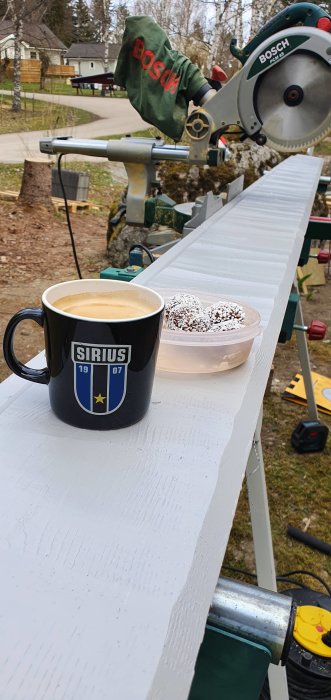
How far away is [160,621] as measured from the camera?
1.21 feet

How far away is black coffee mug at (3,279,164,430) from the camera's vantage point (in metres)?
0.51

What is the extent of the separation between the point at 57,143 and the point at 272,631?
166 centimetres

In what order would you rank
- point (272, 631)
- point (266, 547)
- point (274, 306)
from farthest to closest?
point (266, 547), point (274, 306), point (272, 631)

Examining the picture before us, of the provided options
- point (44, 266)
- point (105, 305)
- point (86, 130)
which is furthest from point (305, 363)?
point (86, 130)

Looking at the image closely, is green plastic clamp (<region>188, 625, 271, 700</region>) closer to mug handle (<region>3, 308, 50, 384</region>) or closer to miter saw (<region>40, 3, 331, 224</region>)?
mug handle (<region>3, 308, 50, 384</region>)

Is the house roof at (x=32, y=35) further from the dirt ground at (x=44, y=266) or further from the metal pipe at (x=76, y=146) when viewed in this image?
the metal pipe at (x=76, y=146)

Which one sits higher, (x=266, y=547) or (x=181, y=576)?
(x=181, y=576)

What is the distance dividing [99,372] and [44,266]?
438 centimetres

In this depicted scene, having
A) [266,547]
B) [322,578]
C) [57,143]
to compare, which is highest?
[57,143]

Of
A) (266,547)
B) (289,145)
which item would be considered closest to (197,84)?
(289,145)

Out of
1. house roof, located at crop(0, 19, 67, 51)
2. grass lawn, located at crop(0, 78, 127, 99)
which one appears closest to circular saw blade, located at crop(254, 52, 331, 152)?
house roof, located at crop(0, 19, 67, 51)

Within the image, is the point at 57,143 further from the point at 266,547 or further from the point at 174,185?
the point at 174,185

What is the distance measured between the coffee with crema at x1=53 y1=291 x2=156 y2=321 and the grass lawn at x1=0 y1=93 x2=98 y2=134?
1028cm

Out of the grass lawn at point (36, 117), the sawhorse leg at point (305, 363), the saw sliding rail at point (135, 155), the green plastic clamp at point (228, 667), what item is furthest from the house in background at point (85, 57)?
the green plastic clamp at point (228, 667)
